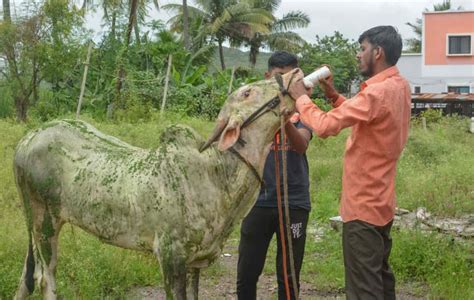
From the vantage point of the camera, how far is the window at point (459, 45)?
93.6ft

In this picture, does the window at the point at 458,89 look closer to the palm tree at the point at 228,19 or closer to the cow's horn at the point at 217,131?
the palm tree at the point at 228,19

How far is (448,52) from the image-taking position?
28688mm

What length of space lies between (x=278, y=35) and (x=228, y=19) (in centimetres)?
445

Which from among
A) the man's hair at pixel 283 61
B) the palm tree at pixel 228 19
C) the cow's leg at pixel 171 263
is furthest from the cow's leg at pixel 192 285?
the palm tree at pixel 228 19

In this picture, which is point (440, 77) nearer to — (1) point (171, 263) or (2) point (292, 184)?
(2) point (292, 184)

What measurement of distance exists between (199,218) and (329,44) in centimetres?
3095

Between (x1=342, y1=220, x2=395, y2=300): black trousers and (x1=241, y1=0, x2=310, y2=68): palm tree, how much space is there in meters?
32.6

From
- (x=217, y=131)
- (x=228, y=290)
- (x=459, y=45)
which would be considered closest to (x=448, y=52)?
(x=459, y=45)

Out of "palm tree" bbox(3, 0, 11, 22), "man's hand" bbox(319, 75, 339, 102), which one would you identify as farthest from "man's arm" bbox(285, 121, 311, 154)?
"palm tree" bbox(3, 0, 11, 22)

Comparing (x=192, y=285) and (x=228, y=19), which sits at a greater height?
(x=228, y=19)

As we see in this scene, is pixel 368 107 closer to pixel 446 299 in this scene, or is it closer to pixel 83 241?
pixel 446 299

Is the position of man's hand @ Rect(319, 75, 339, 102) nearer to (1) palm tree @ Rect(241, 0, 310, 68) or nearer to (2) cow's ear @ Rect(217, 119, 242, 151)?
(2) cow's ear @ Rect(217, 119, 242, 151)

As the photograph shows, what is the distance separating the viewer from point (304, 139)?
3688mm

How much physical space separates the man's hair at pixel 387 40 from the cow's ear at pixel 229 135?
0.77m
